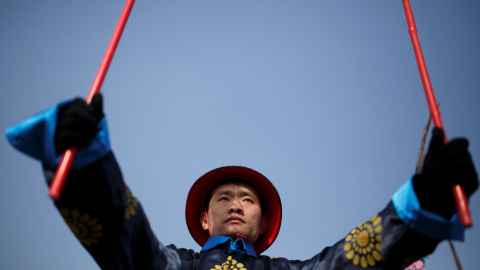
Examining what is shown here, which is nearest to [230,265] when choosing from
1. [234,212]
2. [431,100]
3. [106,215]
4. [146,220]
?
[234,212]

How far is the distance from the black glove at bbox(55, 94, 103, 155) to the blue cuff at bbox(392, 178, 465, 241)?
1792mm

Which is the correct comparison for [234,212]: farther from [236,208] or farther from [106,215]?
[106,215]

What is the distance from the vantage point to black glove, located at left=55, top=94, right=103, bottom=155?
1906 millimetres

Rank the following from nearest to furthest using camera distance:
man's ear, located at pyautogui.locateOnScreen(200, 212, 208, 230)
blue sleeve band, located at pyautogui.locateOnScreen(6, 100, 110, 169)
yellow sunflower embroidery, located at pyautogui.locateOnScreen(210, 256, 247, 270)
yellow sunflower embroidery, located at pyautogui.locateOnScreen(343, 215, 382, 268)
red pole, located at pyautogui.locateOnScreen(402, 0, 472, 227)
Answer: red pole, located at pyautogui.locateOnScreen(402, 0, 472, 227) → blue sleeve band, located at pyautogui.locateOnScreen(6, 100, 110, 169) → yellow sunflower embroidery, located at pyautogui.locateOnScreen(343, 215, 382, 268) → yellow sunflower embroidery, located at pyautogui.locateOnScreen(210, 256, 247, 270) → man's ear, located at pyautogui.locateOnScreen(200, 212, 208, 230)

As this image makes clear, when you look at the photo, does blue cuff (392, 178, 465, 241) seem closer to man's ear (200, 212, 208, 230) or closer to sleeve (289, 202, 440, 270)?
sleeve (289, 202, 440, 270)

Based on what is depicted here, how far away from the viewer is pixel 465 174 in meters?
2.01

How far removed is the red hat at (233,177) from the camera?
384 cm

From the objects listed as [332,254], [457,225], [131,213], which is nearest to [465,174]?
[457,225]

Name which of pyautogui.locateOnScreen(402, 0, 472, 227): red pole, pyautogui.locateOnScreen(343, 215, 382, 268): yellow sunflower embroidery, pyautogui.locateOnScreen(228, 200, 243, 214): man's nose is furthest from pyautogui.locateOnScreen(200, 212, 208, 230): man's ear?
pyautogui.locateOnScreen(402, 0, 472, 227): red pole

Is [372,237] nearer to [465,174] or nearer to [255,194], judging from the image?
[465,174]

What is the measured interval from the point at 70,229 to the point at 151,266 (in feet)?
1.89

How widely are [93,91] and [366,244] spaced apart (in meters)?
1.93

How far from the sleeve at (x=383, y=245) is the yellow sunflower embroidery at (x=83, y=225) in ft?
5.14

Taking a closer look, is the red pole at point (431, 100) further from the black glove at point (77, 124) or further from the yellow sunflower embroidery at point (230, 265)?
the black glove at point (77, 124)
